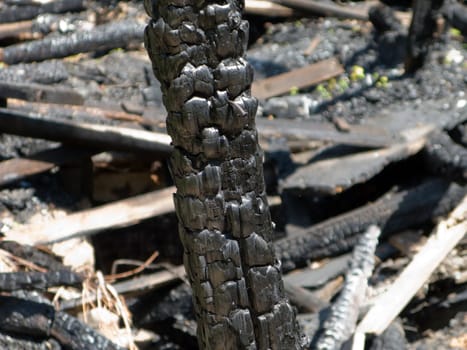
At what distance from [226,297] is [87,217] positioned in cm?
171

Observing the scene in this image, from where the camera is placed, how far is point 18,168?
4.67 meters

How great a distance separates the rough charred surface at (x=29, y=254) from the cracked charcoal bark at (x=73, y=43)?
1.71 m

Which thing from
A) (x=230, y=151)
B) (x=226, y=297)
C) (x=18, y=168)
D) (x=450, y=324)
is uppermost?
(x=230, y=151)

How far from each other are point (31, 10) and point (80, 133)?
1.60 metres

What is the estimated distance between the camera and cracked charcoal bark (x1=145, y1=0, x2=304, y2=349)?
259 cm

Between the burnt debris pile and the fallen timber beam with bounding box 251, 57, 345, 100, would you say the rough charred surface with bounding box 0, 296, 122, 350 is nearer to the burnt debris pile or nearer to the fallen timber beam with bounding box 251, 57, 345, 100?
the burnt debris pile

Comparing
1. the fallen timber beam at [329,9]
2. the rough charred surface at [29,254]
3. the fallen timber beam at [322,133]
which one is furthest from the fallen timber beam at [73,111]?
the fallen timber beam at [329,9]

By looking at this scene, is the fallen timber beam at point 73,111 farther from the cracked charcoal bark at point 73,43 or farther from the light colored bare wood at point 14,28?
the light colored bare wood at point 14,28

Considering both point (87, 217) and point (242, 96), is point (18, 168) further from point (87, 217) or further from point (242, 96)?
point (242, 96)

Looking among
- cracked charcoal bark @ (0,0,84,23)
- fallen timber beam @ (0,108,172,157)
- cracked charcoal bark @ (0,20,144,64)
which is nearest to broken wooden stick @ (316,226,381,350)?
fallen timber beam @ (0,108,172,157)

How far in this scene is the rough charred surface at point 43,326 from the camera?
3.65 m

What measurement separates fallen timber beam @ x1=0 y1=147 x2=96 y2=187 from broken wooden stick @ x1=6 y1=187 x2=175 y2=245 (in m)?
0.34

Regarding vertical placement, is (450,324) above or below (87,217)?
below

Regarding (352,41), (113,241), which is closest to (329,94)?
(352,41)
